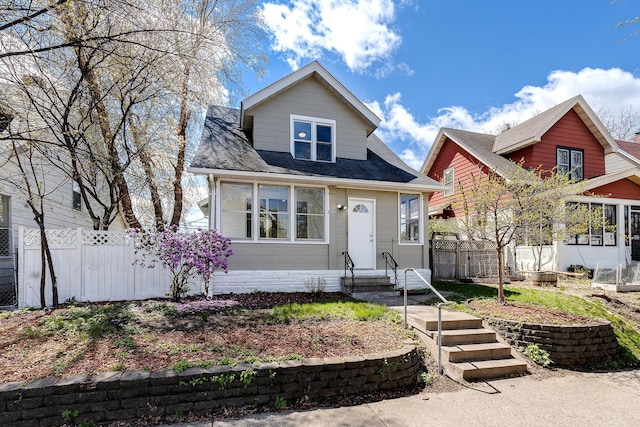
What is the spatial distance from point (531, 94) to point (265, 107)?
801 inches

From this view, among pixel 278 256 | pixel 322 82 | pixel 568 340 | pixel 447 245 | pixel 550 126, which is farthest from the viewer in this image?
pixel 550 126

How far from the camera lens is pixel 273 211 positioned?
9227 millimetres

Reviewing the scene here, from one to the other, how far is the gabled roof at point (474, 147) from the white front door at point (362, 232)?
6731 mm

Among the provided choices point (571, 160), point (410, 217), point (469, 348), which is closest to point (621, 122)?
point (571, 160)

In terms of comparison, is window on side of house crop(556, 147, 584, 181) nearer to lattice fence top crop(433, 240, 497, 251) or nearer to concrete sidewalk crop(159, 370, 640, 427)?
lattice fence top crop(433, 240, 497, 251)

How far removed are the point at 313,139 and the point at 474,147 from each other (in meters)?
9.05

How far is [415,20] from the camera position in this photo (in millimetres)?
12711

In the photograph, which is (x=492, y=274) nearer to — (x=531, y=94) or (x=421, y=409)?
(x=421, y=409)

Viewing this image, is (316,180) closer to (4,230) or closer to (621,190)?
(4,230)

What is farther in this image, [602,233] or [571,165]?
[571,165]

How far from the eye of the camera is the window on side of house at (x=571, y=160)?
14.7 m

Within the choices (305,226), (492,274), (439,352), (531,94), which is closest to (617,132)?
(531,94)

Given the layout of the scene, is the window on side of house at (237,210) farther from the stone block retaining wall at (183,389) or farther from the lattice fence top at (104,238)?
the stone block retaining wall at (183,389)

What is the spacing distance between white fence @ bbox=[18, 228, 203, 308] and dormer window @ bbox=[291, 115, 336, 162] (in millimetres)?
5124
